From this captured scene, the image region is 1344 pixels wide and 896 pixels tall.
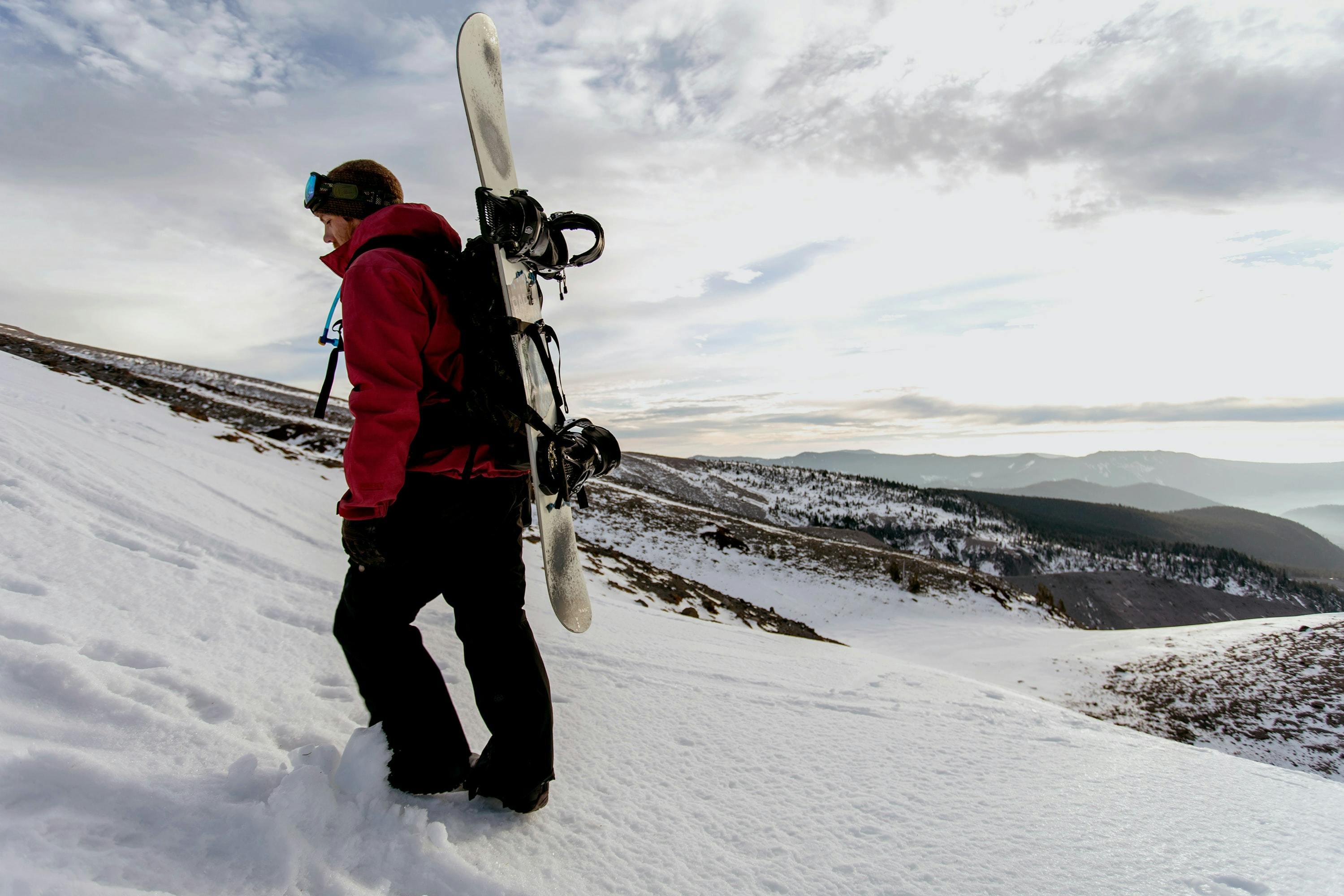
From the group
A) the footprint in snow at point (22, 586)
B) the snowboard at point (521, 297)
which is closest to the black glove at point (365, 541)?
the snowboard at point (521, 297)

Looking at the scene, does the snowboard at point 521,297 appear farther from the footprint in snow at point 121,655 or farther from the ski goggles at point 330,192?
the footprint in snow at point 121,655

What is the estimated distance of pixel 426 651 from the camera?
6.96 feet

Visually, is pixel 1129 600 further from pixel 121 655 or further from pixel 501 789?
pixel 121 655

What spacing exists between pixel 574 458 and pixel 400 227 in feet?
3.63

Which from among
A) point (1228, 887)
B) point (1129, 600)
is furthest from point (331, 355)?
point (1129, 600)

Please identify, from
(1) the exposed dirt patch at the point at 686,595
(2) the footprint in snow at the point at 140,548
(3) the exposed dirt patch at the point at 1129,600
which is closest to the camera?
(2) the footprint in snow at the point at 140,548

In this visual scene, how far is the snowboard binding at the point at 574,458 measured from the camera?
7.76 feet

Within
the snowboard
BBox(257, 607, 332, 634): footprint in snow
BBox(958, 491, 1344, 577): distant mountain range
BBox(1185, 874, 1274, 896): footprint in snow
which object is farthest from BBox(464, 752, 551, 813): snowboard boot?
BBox(958, 491, 1344, 577): distant mountain range

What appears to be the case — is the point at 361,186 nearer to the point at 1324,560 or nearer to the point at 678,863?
the point at 678,863

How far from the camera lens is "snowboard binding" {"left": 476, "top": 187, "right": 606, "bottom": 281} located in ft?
7.54

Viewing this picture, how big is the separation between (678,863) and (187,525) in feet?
15.6

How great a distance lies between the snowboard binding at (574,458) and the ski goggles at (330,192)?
1.18 m

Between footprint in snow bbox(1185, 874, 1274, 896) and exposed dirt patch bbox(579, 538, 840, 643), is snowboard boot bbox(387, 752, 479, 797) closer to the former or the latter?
footprint in snow bbox(1185, 874, 1274, 896)

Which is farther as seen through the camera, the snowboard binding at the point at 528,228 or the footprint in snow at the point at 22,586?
the footprint in snow at the point at 22,586
